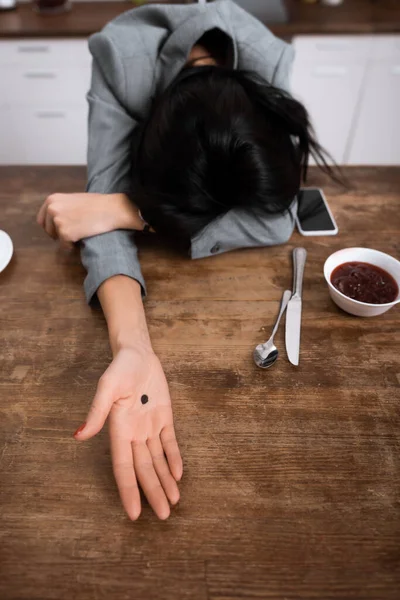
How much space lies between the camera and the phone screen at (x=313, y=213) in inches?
32.6

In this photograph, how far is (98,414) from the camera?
51 centimetres

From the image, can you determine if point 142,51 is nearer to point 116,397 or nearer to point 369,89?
point 116,397

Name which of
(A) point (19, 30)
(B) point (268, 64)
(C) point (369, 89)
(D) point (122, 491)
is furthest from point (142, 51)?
(C) point (369, 89)

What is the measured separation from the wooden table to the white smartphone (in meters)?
0.05

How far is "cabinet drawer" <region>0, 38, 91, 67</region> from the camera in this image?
5.47 feet

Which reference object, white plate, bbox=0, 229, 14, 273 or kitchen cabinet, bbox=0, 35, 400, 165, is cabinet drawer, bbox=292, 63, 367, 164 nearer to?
kitchen cabinet, bbox=0, 35, 400, 165

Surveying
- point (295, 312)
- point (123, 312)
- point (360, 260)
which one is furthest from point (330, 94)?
point (123, 312)

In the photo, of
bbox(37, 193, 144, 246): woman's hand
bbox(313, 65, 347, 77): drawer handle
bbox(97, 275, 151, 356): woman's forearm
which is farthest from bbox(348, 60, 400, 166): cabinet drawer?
bbox(97, 275, 151, 356): woman's forearm

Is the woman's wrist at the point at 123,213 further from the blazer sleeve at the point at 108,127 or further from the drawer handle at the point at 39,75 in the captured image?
the drawer handle at the point at 39,75

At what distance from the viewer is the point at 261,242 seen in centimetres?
78

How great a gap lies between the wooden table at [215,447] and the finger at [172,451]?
0.05 feet

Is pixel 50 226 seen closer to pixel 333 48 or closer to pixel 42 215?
pixel 42 215

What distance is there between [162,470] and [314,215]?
1.87ft

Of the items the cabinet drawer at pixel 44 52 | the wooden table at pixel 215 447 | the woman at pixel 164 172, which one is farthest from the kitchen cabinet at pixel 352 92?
the wooden table at pixel 215 447
